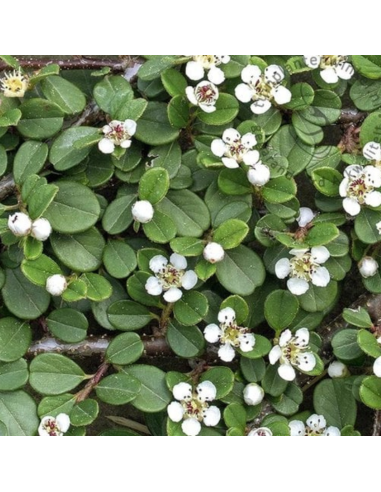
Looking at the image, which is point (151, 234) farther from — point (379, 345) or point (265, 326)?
point (379, 345)

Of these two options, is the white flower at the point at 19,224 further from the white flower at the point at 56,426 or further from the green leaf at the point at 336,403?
the green leaf at the point at 336,403

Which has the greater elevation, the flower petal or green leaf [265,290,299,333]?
the flower petal

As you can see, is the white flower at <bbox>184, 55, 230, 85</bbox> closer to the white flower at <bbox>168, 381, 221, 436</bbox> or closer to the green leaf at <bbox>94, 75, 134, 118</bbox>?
the green leaf at <bbox>94, 75, 134, 118</bbox>

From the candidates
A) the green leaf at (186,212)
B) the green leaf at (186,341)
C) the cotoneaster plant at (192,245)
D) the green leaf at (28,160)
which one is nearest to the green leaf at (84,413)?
the cotoneaster plant at (192,245)

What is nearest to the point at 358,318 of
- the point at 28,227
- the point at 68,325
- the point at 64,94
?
the point at 68,325

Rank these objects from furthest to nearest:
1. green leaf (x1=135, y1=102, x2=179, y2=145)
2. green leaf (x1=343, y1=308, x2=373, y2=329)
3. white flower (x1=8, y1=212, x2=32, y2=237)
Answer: green leaf (x1=135, y1=102, x2=179, y2=145) → green leaf (x1=343, y1=308, x2=373, y2=329) → white flower (x1=8, y1=212, x2=32, y2=237)

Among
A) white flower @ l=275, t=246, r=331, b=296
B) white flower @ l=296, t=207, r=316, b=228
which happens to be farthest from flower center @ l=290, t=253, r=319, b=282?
white flower @ l=296, t=207, r=316, b=228
